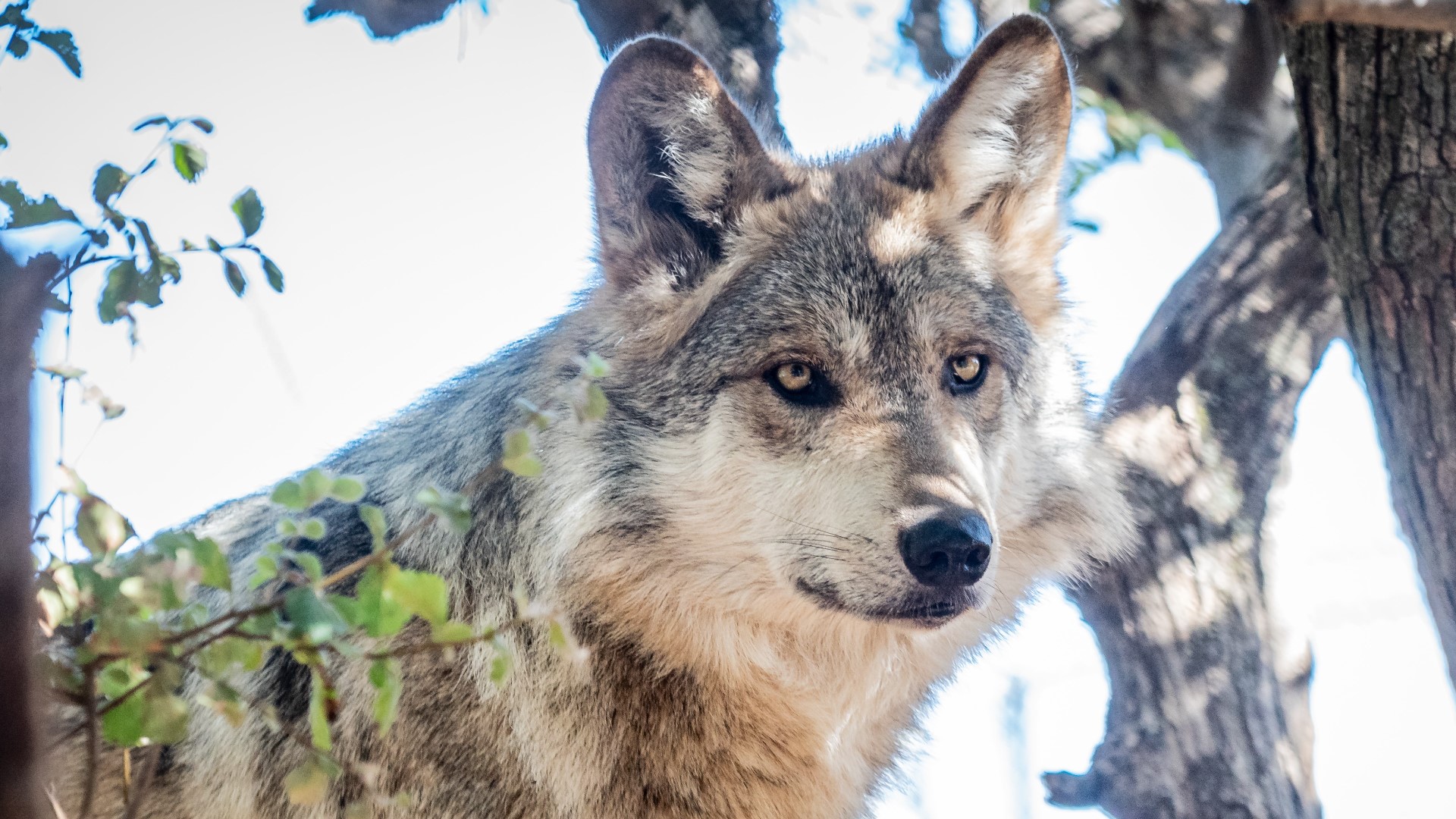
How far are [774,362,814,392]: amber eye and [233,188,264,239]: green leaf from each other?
4.74ft

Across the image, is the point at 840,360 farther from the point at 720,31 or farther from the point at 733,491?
the point at 720,31

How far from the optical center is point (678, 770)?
3.08 m

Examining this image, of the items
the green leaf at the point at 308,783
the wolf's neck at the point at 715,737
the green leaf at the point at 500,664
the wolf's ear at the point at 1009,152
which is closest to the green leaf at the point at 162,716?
Result: the green leaf at the point at 308,783

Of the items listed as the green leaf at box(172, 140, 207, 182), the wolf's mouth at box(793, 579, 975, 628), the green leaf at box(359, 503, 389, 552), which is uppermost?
the green leaf at box(172, 140, 207, 182)

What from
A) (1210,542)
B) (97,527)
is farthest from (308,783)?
(1210,542)

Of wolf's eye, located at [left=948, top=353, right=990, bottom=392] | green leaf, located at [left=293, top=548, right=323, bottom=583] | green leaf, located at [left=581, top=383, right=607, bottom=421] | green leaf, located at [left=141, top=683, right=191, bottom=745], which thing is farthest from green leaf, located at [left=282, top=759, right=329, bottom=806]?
wolf's eye, located at [left=948, top=353, right=990, bottom=392]

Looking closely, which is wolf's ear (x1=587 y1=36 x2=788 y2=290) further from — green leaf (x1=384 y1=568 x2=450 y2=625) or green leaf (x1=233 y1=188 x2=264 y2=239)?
green leaf (x1=384 y1=568 x2=450 y2=625)

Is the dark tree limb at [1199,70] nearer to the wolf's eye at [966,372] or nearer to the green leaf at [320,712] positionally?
the wolf's eye at [966,372]

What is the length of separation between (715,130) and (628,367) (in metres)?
0.73

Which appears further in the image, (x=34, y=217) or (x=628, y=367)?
(x=628, y=367)

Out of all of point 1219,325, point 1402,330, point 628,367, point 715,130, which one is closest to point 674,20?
point 715,130

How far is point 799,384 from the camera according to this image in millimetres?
3209

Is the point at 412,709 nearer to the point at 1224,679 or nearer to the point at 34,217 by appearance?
the point at 34,217

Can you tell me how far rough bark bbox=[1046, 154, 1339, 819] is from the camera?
161 inches
